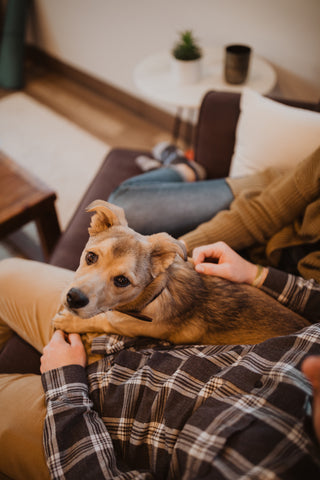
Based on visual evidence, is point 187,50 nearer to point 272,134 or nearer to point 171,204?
point 272,134

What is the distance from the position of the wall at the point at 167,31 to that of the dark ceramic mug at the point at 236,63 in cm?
48

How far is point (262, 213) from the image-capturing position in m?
1.70

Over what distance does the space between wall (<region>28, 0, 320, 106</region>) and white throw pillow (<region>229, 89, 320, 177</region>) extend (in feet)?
4.37

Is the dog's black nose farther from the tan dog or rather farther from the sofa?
the sofa

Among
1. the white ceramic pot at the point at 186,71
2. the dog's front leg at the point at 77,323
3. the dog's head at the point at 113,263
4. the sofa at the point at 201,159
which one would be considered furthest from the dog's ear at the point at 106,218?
the white ceramic pot at the point at 186,71

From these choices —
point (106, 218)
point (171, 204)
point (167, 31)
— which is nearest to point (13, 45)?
point (167, 31)

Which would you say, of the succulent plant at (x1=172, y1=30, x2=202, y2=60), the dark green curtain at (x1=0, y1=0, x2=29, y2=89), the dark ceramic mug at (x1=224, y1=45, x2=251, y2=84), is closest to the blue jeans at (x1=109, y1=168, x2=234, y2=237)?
the dark ceramic mug at (x1=224, y1=45, x2=251, y2=84)

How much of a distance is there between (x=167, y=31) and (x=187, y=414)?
12.5ft

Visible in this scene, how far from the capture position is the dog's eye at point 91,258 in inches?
52.1

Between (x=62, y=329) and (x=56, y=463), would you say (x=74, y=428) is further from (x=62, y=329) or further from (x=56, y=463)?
(x=62, y=329)

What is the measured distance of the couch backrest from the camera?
2.22 meters

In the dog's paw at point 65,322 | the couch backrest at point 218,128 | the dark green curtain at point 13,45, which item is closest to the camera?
the dog's paw at point 65,322

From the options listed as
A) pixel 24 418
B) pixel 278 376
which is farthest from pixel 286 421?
pixel 24 418

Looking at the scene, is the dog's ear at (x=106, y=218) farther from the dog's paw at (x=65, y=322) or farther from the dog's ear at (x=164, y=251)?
the dog's paw at (x=65, y=322)
